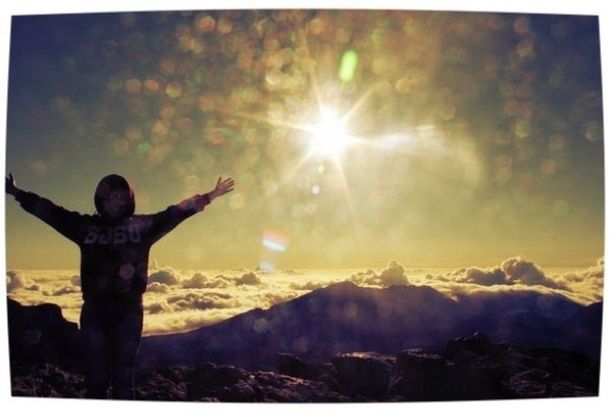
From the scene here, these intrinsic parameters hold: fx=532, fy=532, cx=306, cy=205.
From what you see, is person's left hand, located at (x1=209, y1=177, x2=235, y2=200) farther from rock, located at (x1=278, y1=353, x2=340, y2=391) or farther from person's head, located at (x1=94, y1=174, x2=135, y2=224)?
rock, located at (x1=278, y1=353, x2=340, y2=391)

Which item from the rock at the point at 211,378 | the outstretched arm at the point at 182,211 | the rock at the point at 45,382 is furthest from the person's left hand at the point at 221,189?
the rock at the point at 45,382

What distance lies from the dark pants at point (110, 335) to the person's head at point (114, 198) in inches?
33.9

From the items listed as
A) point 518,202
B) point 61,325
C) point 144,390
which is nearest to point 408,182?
point 518,202

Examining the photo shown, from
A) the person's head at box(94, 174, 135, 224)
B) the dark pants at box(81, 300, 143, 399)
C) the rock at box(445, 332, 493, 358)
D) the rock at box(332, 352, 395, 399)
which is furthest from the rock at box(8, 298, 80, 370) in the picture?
the rock at box(445, 332, 493, 358)

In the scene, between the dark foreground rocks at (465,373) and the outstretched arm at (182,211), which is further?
the dark foreground rocks at (465,373)

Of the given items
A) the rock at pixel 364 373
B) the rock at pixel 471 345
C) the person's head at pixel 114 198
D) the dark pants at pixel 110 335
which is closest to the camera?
the dark pants at pixel 110 335

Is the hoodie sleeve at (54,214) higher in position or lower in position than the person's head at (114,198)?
lower

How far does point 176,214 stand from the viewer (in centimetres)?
509

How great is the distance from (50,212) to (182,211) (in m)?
1.26

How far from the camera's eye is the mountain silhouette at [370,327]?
601 centimetres

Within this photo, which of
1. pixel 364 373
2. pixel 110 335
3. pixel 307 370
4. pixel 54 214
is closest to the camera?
pixel 110 335

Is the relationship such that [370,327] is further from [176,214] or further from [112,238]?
[112,238]

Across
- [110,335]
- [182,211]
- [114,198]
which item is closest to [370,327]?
[182,211]

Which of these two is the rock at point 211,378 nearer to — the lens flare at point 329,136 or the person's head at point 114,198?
the person's head at point 114,198
